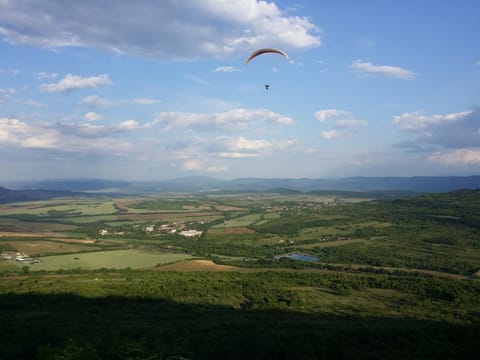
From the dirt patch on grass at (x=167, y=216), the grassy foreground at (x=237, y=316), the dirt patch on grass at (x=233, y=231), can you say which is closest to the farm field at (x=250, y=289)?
the grassy foreground at (x=237, y=316)

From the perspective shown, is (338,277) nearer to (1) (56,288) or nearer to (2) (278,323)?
(2) (278,323)

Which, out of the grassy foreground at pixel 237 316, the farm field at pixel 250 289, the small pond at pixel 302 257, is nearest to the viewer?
the grassy foreground at pixel 237 316

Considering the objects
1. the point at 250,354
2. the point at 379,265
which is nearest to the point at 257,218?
the point at 379,265

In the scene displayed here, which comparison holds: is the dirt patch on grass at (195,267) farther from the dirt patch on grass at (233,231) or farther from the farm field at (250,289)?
the dirt patch on grass at (233,231)

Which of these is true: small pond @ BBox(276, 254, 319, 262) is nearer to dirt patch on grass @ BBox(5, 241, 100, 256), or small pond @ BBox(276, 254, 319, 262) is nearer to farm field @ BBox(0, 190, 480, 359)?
farm field @ BBox(0, 190, 480, 359)

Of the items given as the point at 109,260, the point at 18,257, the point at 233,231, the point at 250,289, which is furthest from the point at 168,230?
the point at 250,289

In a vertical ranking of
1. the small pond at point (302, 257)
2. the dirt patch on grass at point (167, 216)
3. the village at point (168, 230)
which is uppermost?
the dirt patch on grass at point (167, 216)

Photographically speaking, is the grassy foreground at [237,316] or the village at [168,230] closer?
the grassy foreground at [237,316]
